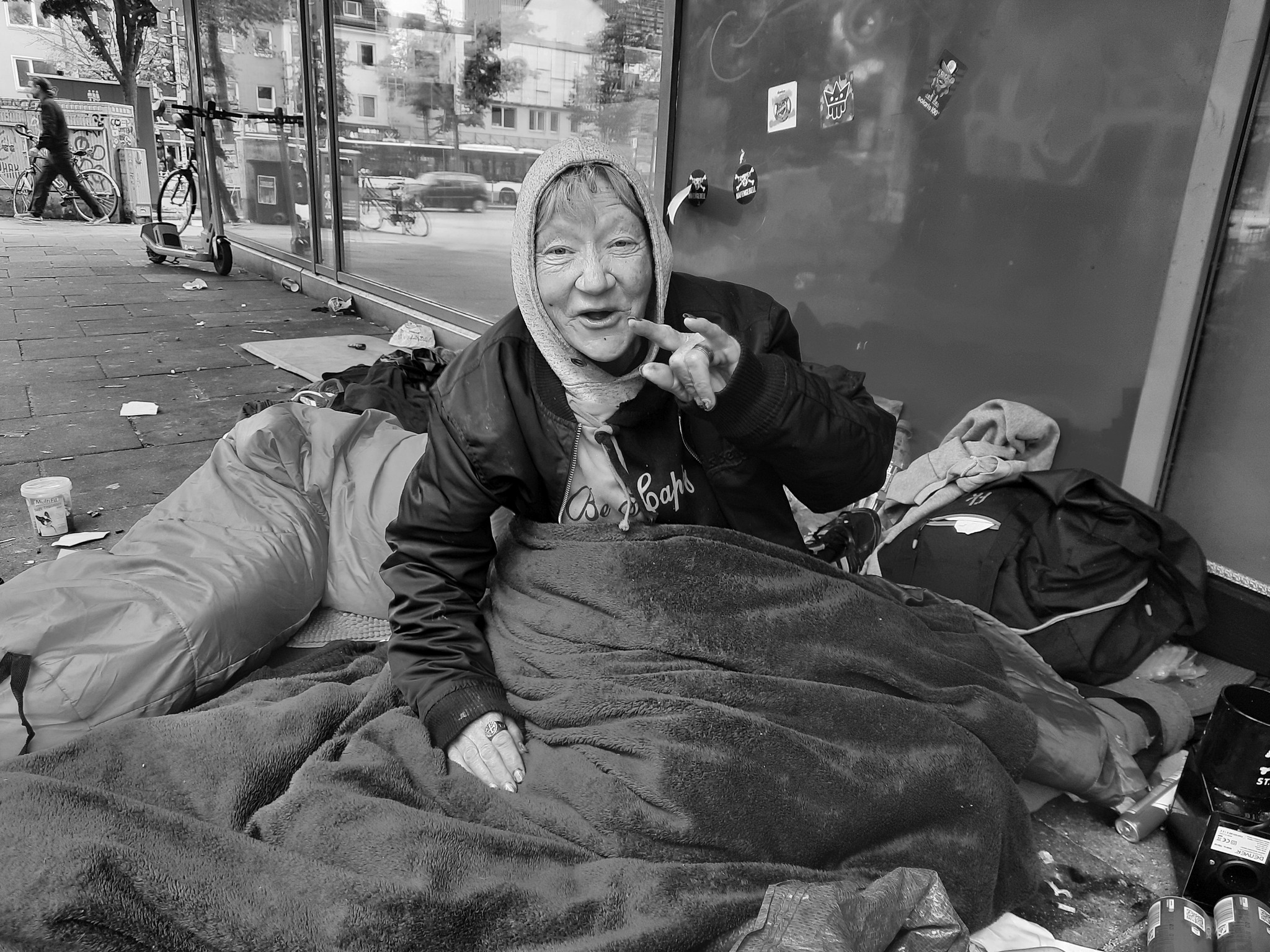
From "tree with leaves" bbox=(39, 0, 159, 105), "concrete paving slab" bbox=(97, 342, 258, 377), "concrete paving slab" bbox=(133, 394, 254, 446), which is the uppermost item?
"tree with leaves" bbox=(39, 0, 159, 105)

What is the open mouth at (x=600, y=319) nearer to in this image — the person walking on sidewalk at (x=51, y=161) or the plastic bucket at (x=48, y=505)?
the plastic bucket at (x=48, y=505)

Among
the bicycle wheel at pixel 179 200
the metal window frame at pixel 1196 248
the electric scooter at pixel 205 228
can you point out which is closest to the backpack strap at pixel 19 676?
the metal window frame at pixel 1196 248

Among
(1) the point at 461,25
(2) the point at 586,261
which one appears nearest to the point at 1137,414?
(2) the point at 586,261

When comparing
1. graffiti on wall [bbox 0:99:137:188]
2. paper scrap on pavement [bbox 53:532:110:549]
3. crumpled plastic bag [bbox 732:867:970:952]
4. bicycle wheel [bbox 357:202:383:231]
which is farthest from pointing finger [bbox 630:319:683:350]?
graffiti on wall [bbox 0:99:137:188]

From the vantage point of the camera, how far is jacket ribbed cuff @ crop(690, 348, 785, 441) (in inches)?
62.3

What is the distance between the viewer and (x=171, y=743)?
162cm

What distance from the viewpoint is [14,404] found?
4891 mm

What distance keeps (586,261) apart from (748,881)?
3.63ft

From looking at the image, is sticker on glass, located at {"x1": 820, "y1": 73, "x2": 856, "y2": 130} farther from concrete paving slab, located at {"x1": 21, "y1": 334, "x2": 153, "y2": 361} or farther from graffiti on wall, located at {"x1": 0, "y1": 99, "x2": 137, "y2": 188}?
graffiti on wall, located at {"x1": 0, "y1": 99, "x2": 137, "y2": 188}

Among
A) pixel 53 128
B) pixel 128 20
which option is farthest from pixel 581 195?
pixel 128 20

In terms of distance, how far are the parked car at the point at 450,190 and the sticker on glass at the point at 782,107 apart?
301cm

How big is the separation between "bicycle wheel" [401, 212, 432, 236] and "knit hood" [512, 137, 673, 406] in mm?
5738

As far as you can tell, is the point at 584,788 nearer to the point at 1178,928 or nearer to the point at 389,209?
the point at 1178,928

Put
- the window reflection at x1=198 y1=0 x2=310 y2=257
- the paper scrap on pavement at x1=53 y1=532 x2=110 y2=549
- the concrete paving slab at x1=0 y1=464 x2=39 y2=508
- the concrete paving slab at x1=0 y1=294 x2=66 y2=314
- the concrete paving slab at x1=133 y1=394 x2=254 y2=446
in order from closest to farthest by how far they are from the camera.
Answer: the paper scrap on pavement at x1=53 y1=532 x2=110 y2=549 → the concrete paving slab at x1=0 y1=464 x2=39 y2=508 → the concrete paving slab at x1=133 y1=394 x2=254 y2=446 → the concrete paving slab at x1=0 y1=294 x2=66 y2=314 → the window reflection at x1=198 y1=0 x2=310 y2=257
